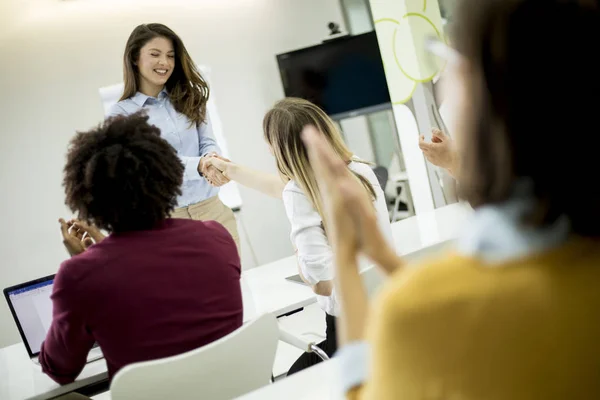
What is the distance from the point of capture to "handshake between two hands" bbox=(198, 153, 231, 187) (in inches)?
115

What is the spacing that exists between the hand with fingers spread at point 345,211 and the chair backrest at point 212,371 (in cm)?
61

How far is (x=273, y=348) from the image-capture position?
65.4 inches

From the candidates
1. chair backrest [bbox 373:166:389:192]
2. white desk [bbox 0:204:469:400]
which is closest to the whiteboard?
chair backrest [bbox 373:166:389:192]

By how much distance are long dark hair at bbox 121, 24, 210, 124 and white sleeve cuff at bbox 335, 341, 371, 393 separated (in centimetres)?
240

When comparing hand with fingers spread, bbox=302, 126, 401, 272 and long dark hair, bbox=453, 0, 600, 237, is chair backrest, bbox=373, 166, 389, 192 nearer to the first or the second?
hand with fingers spread, bbox=302, 126, 401, 272

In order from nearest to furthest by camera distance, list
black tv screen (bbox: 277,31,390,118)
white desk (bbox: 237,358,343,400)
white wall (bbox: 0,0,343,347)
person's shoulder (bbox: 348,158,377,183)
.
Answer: white desk (bbox: 237,358,343,400) → person's shoulder (bbox: 348,158,377,183) → white wall (bbox: 0,0,343,347) → black tv screen (bbox: 277,31,390,118)

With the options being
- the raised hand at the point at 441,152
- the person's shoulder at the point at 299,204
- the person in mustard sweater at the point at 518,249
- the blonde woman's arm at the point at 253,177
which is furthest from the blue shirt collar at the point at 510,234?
the blonde woman's arm at the point at 253,177

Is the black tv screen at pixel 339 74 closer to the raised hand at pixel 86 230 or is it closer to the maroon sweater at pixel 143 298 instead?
the raised hand at pixel 86 230

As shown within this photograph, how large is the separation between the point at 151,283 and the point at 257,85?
3835mm

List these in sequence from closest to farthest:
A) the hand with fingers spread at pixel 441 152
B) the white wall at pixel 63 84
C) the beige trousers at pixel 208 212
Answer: the hand with fingers spread at pixel 441 152, the beige trousers at pixel 208 212, the white wall at pixel 63 84

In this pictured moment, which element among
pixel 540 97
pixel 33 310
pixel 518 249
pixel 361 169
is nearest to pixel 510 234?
pixel 518 249

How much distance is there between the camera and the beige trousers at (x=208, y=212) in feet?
10.3

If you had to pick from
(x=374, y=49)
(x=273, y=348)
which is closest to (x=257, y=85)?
(x=374, y=49)

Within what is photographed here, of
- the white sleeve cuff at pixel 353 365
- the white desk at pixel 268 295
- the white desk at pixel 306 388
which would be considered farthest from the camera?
the white desk at pixel 268 295
